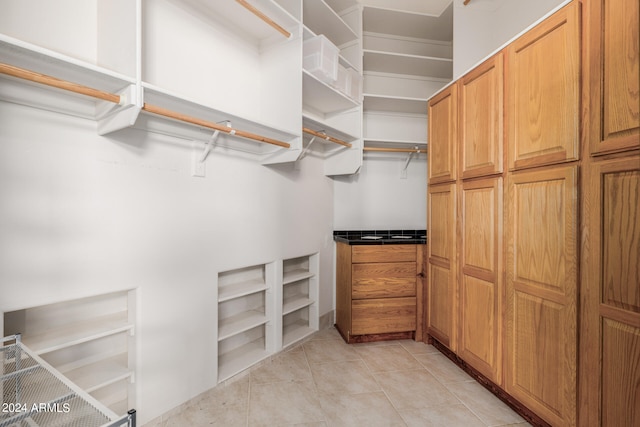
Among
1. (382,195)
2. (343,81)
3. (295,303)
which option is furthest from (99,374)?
(382,195)

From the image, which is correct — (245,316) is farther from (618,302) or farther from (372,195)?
(618,302)

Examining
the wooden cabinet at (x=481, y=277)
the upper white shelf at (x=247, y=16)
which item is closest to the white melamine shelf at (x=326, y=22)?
the upper white shelf at (x=247, y=16)

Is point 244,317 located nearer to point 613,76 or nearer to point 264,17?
point 264,17

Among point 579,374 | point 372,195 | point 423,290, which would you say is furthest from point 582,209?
point 372,195

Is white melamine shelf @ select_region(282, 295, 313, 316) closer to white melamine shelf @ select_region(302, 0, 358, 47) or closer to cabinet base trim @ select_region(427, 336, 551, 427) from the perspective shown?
cabinet base trim @ select_region(427, 336, 551, 427)

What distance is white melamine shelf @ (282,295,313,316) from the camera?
2619 millimetres

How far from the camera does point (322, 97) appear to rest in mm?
2531

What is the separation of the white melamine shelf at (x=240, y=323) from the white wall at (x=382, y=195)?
47.6 inches

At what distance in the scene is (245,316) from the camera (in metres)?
2.40

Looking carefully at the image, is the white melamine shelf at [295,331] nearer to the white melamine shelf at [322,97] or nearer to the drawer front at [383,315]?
the drawer front at [383,315]

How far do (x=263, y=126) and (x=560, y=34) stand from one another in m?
1.52

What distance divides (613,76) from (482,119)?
0.74 m

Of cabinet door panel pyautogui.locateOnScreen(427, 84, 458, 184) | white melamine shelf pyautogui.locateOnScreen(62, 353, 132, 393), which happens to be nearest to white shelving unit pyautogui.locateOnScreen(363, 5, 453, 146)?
cabinet door panel pyautogui.locateOnScreen(427, 84, 458, 184)

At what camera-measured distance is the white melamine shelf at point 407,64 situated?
2.79 m
